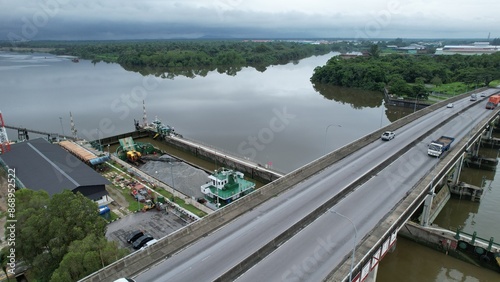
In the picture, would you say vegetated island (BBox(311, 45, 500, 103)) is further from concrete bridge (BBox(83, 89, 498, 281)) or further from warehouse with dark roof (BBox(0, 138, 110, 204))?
warehouse with dark roof (BBox(0, 138, 110, 204))

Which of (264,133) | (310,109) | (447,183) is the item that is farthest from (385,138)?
(310,109)

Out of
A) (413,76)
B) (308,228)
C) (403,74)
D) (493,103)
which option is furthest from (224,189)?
(413,76)

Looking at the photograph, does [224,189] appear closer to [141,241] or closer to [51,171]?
[141,241]

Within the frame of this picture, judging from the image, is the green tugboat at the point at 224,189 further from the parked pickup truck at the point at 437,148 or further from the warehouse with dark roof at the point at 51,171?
the parked pickup truck at the point at 437,148

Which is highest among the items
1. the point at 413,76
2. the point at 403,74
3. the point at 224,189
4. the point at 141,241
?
the point at 403,74

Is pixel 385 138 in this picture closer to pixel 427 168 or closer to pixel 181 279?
pixel 427 168

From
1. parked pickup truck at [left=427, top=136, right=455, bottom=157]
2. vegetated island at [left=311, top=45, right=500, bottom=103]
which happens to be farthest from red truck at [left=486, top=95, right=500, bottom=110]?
parked pickup truck at [left=427, top=136, right=455, bottom=157]
